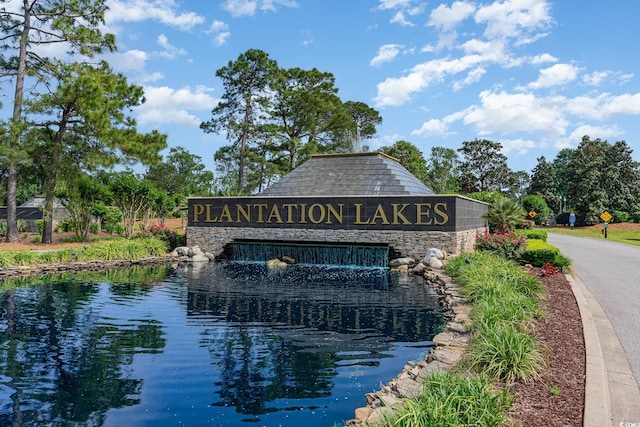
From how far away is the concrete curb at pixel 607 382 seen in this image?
4246 mm

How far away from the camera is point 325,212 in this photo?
19531 mm

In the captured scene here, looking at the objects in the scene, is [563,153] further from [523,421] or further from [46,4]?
[523,421]

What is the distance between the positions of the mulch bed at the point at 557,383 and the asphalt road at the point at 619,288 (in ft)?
1.98

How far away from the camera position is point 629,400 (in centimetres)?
466

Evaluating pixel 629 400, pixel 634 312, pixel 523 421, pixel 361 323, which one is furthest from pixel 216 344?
pixel 634 312

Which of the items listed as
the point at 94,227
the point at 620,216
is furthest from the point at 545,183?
the point at 94,227

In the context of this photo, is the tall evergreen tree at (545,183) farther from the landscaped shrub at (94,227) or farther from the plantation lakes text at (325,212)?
the landscaped shrub at (94,227)

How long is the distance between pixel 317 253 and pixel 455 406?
15.4m

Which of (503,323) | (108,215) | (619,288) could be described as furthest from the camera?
(108,215)

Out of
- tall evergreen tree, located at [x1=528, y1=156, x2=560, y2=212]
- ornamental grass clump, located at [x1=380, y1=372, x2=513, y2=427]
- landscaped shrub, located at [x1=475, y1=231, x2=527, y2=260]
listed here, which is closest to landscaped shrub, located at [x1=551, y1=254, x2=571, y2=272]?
landscaped shrub, located at [x1=475, y1=231, x2=527, y2=260]

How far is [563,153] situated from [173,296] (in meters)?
97.0

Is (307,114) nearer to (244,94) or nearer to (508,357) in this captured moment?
(244,94)

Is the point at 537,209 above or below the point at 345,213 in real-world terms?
above

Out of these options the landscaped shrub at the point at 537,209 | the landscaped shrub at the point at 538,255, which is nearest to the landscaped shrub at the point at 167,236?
the landscaped shrub at the point at 538,255
